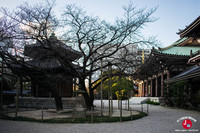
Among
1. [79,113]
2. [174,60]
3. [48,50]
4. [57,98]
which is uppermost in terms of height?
[48,50]

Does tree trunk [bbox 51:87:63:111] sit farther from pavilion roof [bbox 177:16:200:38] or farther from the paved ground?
pavilion roof [bbox 177:16:200:38]

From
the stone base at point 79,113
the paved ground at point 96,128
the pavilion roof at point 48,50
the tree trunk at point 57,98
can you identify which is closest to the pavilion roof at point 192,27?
the paved ground at point 96,128

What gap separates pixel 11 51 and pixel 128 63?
914 cm

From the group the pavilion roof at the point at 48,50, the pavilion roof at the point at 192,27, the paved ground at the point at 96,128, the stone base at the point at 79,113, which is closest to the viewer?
the paved ground at the point at 96,128

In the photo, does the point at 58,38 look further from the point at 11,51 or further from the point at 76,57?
the point at 11,51

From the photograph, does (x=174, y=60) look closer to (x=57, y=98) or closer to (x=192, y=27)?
(x=192, y=27)

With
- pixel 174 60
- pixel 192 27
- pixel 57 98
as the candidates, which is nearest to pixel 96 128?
pixel 57 98

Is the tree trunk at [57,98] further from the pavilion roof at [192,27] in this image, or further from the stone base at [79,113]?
the pavilion roof at [192,27]

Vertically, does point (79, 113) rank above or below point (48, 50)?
below

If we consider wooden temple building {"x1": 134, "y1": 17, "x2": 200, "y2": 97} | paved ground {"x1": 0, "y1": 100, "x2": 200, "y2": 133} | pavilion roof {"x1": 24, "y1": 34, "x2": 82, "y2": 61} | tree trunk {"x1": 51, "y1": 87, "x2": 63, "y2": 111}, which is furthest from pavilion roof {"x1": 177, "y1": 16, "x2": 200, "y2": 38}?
tree trunk {"x1": 51, "y1": 87, "x2": 63, "y2": 111}

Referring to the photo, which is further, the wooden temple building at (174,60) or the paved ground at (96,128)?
the wooden temple building at (174,60)

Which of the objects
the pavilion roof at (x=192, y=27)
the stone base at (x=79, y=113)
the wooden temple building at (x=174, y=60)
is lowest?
the stone base at (x=79, y=113)

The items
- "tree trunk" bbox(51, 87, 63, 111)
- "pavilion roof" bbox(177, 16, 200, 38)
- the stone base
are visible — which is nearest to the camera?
the stone base

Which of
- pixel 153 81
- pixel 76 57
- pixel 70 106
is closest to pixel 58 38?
pixel 76 57
